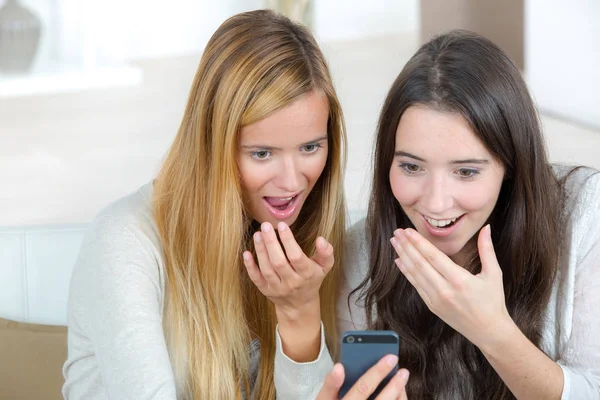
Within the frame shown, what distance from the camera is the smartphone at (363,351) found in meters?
1.49

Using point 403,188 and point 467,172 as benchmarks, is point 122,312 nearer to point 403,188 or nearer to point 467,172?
point 403,188

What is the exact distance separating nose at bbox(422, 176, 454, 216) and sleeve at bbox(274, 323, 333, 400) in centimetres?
41

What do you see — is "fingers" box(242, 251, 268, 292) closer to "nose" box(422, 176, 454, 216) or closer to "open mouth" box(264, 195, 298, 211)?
"open mouth" box(264, 195, 298, 211)

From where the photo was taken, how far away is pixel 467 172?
5.65 ft

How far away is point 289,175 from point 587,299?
23.6 inches

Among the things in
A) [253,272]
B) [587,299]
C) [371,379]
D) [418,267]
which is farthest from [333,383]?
[587,299]

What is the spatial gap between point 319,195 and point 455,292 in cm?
54

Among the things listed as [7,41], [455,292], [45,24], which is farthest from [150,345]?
[45,24]

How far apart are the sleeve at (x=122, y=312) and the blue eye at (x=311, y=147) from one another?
0.35 meters

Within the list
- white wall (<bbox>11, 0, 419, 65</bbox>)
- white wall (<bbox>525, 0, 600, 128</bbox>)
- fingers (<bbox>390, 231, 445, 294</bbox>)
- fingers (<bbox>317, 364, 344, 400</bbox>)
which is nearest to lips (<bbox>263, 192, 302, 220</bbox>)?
fingers (<bbox>390, 231, 445, 294</bbox>)

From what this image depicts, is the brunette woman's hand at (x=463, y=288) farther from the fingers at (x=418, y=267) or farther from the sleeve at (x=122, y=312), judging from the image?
the sleeve at (x=122, y=312)

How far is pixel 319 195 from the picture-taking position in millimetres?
2002

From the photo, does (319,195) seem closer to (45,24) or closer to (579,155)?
(579,155)

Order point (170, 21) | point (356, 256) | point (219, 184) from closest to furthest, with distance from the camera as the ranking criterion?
point (219, 184) → point (356, 256) → point (170, 21)
